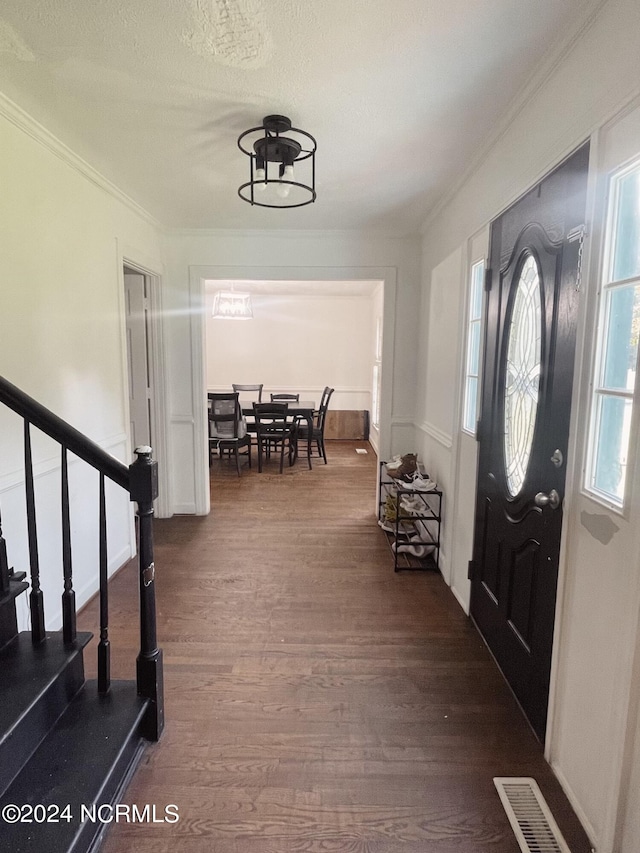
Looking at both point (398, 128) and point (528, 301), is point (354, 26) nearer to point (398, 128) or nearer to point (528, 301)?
point (398, 128)

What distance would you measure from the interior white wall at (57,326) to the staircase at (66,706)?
1.70ft

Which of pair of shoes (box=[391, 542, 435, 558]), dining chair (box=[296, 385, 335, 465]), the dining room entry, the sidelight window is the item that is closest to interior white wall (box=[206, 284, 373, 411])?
the dining room entry

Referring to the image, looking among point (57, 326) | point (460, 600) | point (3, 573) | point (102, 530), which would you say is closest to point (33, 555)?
point (3, 573)

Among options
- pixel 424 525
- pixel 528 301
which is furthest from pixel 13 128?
pixel 424 525

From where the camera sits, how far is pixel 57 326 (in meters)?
2.35

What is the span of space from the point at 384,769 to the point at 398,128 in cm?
265

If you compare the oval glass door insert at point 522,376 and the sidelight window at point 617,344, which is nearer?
the sidelight window at point 617,344

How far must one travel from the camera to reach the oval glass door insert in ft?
5.99

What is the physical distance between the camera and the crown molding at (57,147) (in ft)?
6.36

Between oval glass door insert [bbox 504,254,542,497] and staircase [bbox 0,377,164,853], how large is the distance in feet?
4.80

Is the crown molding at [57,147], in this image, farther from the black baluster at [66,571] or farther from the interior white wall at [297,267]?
the black baluster at [66,571]

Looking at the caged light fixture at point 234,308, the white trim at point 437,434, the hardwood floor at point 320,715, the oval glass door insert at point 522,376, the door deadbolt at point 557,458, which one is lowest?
the hardwood floor at point 320,715

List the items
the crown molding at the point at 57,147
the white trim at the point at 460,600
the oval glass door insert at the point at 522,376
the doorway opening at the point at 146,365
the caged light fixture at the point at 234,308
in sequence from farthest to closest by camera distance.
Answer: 1. the caged light fixture at the point at 234,308
2. the doorway opening at the point at 146,365
3. the white trim at the point at 460,600
4. the crown molding at the point at 57,147
5. the oval glass door insert at the point at 522,376

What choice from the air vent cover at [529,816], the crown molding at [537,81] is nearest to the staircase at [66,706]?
the air vent cover at [529,816]
